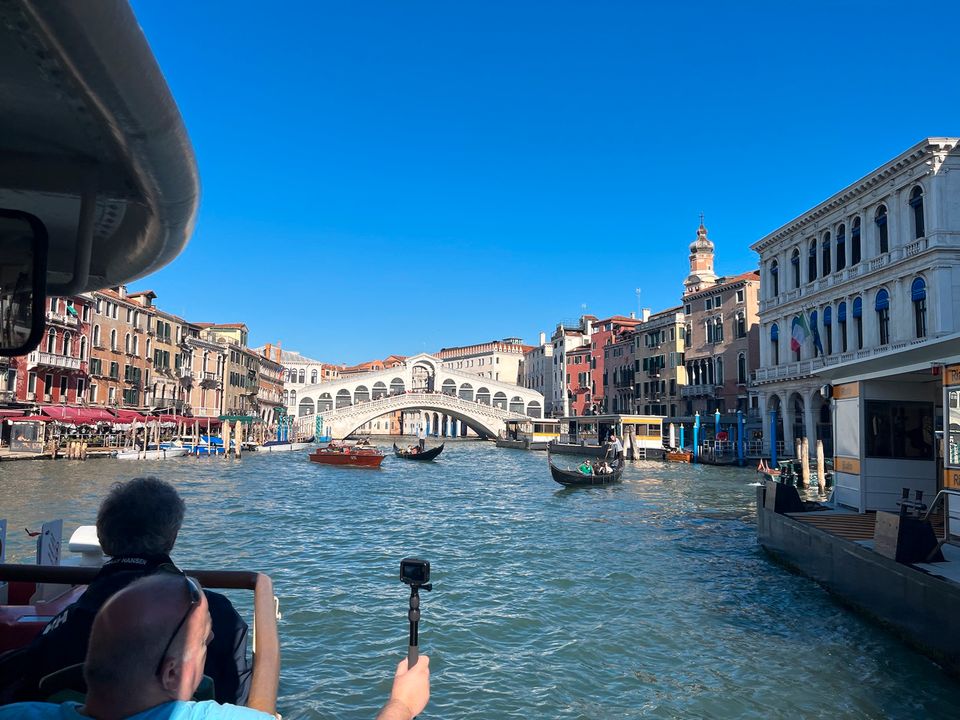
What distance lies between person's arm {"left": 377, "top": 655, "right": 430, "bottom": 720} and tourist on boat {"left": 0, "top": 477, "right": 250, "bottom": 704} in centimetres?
66

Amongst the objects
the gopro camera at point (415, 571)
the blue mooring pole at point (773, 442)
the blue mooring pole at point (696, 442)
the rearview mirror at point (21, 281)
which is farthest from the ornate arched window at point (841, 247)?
the rearview mirror at point (21, 281)

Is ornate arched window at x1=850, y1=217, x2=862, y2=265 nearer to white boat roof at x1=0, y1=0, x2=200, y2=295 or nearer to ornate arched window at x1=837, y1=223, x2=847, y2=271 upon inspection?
ornate arched window at x1=837, y1=223, x2=847, y2=271

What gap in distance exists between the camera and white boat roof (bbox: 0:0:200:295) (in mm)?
1056

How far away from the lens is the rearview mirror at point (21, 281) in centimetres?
174

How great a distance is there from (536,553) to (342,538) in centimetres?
289

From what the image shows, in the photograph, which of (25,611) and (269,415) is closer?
(25,611)

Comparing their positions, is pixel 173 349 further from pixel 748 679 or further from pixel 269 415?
pixel 748 679

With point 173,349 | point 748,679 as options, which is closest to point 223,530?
point 748,679

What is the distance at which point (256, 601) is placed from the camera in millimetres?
1755

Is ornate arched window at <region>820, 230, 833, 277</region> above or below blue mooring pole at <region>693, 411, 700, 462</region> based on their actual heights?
above

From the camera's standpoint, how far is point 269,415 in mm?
54844

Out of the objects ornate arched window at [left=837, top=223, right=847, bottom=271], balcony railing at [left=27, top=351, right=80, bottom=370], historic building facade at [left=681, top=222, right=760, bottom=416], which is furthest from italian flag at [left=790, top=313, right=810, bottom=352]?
balcony railing at [left=27, top=351, right=80, bottom=370]

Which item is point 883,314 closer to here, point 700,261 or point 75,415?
point 700,261

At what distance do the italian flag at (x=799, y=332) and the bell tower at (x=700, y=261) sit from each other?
608 inches
